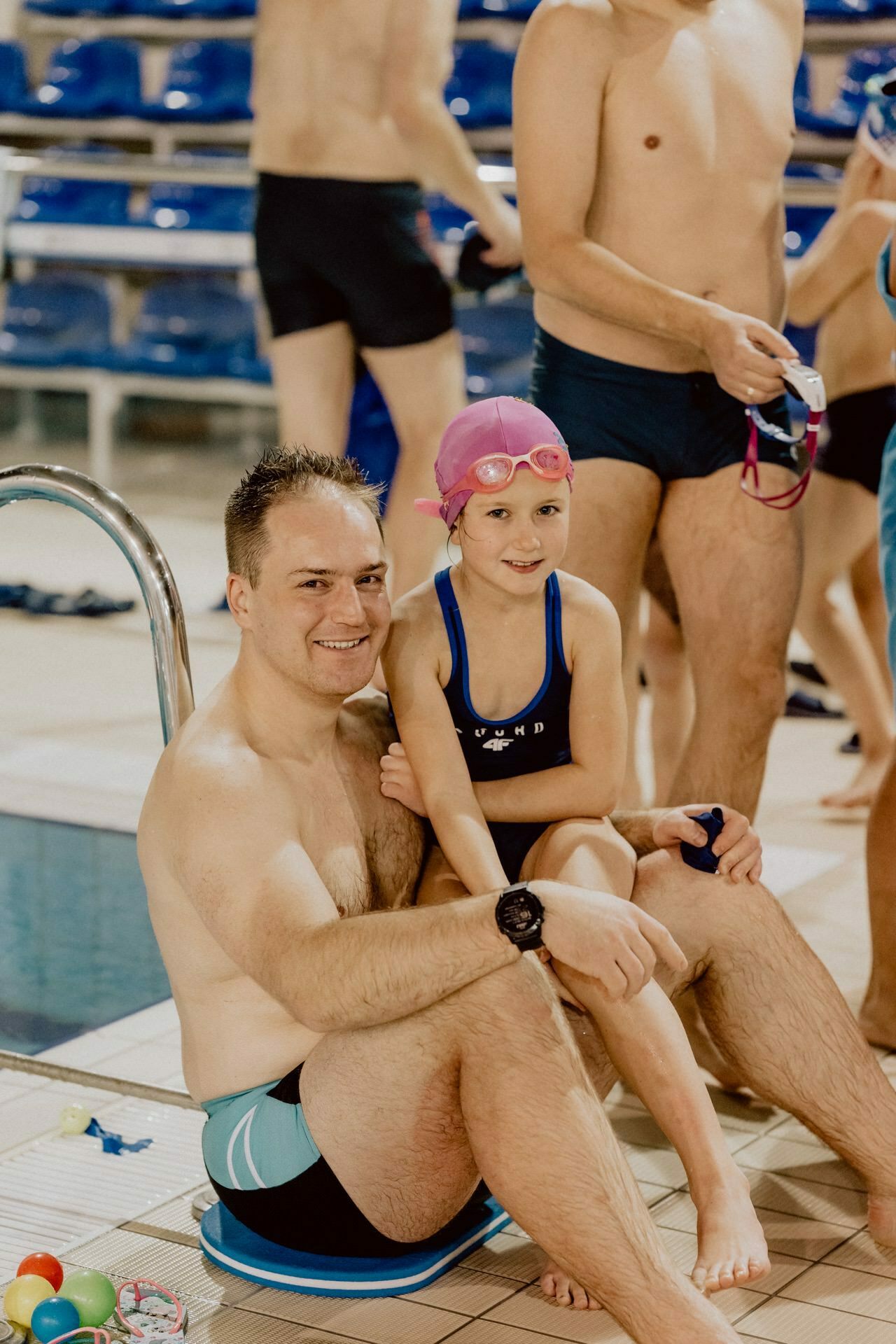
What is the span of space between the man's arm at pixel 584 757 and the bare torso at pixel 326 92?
287cm

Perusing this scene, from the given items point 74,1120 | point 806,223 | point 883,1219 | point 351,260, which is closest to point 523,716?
point 883,1219

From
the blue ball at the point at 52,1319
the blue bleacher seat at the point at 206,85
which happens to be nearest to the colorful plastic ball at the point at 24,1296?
the blue ball at the point at 52,1319

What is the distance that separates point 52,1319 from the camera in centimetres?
226

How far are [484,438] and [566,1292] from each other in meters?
1.18

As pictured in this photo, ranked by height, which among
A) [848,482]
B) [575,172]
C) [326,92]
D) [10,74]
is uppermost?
[575,172]

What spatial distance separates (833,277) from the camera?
14.5 feet

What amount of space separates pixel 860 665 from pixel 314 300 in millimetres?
1886

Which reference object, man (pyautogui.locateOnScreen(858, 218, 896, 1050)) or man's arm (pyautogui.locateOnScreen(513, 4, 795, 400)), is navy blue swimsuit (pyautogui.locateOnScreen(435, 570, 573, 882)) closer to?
man's arm (pyautogui.locateOnScreen(513, 4, 795, 400))

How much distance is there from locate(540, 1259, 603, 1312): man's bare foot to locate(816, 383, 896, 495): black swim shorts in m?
2.80

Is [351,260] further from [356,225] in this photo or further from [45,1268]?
[45,1268]

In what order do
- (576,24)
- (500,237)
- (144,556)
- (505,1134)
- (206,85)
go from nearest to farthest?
(505,1134) → (144,556) → (576,24) → (500,237) → (206,85)

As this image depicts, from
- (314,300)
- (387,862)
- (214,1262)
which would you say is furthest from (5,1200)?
(314,300)

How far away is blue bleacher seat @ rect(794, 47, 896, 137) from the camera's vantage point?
31.4 ft

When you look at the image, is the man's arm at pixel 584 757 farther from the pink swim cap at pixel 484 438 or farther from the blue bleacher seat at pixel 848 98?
the blue bleacher seat at pixel 848 98
